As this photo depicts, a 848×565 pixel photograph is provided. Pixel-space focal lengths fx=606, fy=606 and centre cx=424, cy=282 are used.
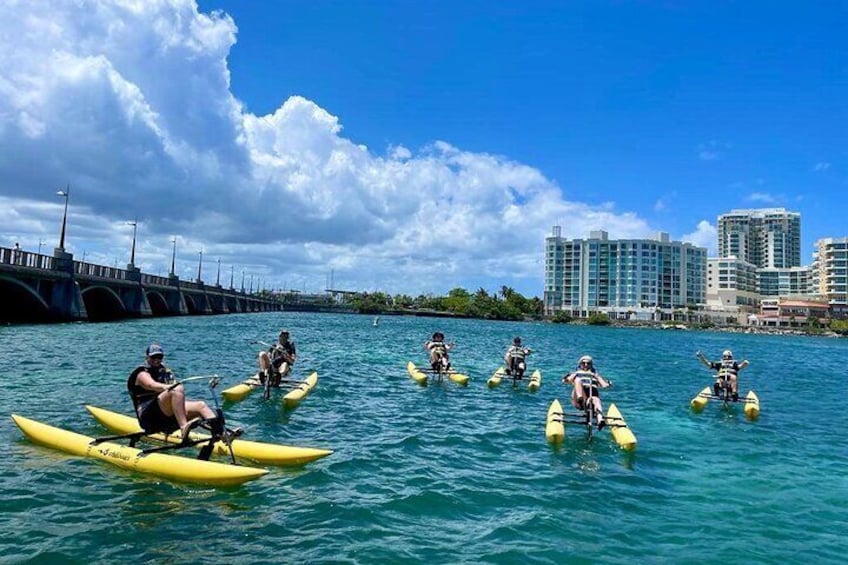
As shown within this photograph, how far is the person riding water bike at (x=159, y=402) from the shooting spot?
41.0ft

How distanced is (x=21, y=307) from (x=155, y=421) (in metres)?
64.7

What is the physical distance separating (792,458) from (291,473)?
13789 mm

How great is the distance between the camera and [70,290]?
67.4 meters

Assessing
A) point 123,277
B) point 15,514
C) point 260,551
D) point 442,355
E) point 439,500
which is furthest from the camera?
point 123,277

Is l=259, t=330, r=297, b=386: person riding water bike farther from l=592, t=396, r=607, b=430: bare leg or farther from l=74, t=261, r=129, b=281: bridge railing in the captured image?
l=74, t=261, r=129, b=281: bridge railing

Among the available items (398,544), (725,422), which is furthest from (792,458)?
(398,544)

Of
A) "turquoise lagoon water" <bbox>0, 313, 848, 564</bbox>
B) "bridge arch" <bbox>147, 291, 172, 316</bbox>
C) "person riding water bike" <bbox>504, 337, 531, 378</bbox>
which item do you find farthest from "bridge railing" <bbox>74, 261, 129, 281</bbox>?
"person riding water bike" <bbox>504, 337, 531, 378</bbox>

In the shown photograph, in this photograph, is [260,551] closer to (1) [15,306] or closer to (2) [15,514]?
(2) [15,514]

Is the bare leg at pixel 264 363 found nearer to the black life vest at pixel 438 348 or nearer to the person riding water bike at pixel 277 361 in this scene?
the person riding water bike at pixel 277 361

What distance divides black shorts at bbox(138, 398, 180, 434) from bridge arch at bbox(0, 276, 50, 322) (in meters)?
57.9

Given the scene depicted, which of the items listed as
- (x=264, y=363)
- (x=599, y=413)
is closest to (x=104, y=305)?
(x=264, y=363)

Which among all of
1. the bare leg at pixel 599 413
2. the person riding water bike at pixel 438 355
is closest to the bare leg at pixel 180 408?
the bare leg at pixel 599 413

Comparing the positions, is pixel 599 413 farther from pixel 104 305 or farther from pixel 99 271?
pixel 104 305

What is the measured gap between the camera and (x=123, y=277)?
291ft
